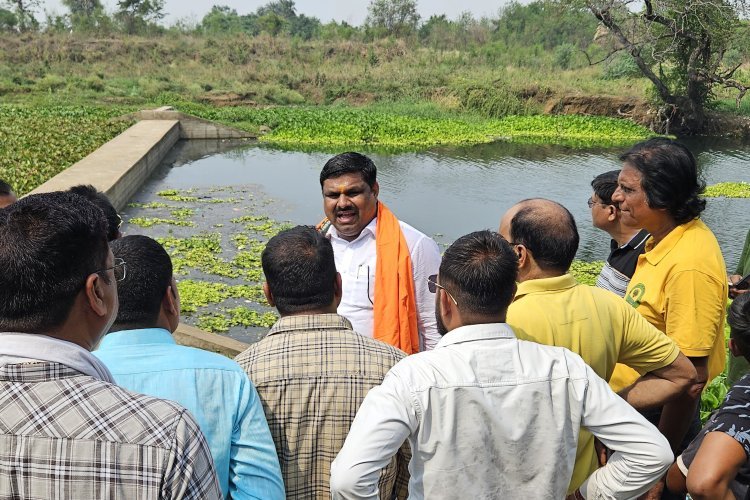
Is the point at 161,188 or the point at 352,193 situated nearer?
the point at 352,193

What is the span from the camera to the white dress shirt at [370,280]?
340cm

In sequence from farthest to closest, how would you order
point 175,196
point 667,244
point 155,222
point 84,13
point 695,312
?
1. point 84,13
2. point 175,196
3. point 155,222
4. point 667,244
5. point 695,312

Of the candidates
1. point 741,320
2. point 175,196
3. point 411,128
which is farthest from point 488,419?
point 411,128

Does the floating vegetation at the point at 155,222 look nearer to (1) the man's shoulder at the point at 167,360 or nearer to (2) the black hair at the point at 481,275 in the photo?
(1) the man's shoulder at the point at 167,360

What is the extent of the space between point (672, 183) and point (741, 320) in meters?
0.92

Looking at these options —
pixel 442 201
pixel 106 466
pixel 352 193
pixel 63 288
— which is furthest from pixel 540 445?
pixel 442 201

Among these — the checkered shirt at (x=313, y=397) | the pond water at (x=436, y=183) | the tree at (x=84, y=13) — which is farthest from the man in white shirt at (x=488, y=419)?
the tree at (x=84, y=13)

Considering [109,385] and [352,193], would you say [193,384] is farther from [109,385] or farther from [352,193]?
[352,193]

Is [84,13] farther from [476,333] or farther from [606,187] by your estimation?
[476,333]

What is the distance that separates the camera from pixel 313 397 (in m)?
2.05

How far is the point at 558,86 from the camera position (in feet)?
89.8

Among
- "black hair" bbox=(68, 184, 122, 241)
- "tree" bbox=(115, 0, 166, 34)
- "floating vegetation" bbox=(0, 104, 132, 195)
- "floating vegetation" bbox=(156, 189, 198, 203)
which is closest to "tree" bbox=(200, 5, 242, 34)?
"tree" bbox=(115, 0, 166, 34)

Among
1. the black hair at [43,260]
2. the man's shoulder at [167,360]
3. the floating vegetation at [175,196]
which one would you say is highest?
the black hair at [43,260]

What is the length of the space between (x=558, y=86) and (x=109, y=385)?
2788 cm
